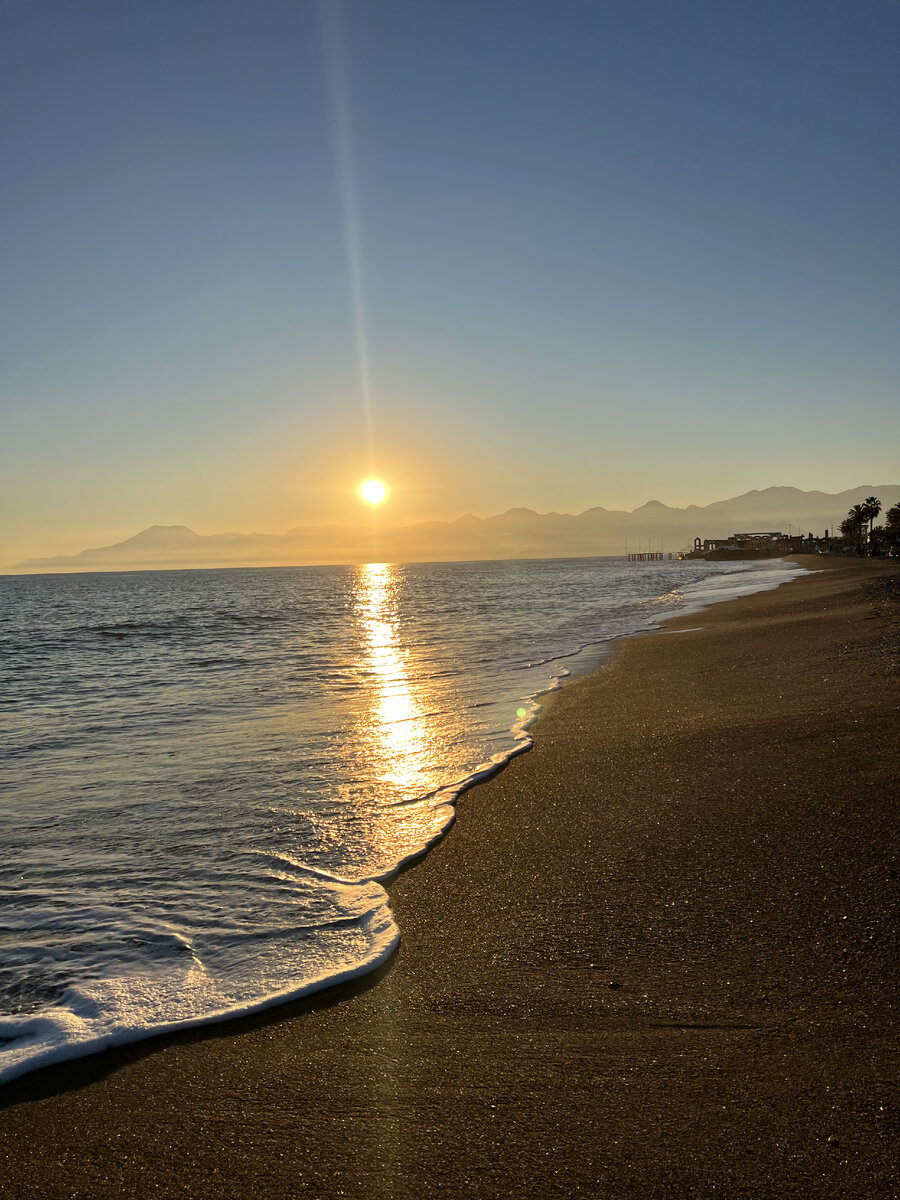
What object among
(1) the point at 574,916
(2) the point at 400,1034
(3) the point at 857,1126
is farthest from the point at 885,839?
(2) the point at 400,1034

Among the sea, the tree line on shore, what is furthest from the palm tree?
the sea

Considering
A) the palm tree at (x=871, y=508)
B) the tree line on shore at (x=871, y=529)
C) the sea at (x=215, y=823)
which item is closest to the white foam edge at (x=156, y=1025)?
the sea at (x=215, y=823)

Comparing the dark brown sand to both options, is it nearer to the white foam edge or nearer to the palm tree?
the white foam edge

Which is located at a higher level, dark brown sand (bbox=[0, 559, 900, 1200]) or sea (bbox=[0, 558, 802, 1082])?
dark brown sand (bbox=[0, 559, 900, 1200])

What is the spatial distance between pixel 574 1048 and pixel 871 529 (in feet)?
498

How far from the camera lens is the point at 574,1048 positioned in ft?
12.3

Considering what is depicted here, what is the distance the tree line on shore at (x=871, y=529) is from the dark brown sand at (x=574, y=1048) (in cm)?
9351

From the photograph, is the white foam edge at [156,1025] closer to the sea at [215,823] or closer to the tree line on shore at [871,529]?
the sea at [215,823]

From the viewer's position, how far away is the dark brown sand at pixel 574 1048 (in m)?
3.02

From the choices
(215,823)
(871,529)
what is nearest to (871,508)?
(871,529)

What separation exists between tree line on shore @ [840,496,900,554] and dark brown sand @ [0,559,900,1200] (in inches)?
3681

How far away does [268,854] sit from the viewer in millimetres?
6965

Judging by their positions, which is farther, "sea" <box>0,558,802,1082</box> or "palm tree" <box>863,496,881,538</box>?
"palm tree" <box>863,496,881,538</box>

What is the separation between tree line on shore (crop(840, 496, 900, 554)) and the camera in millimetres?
96100
